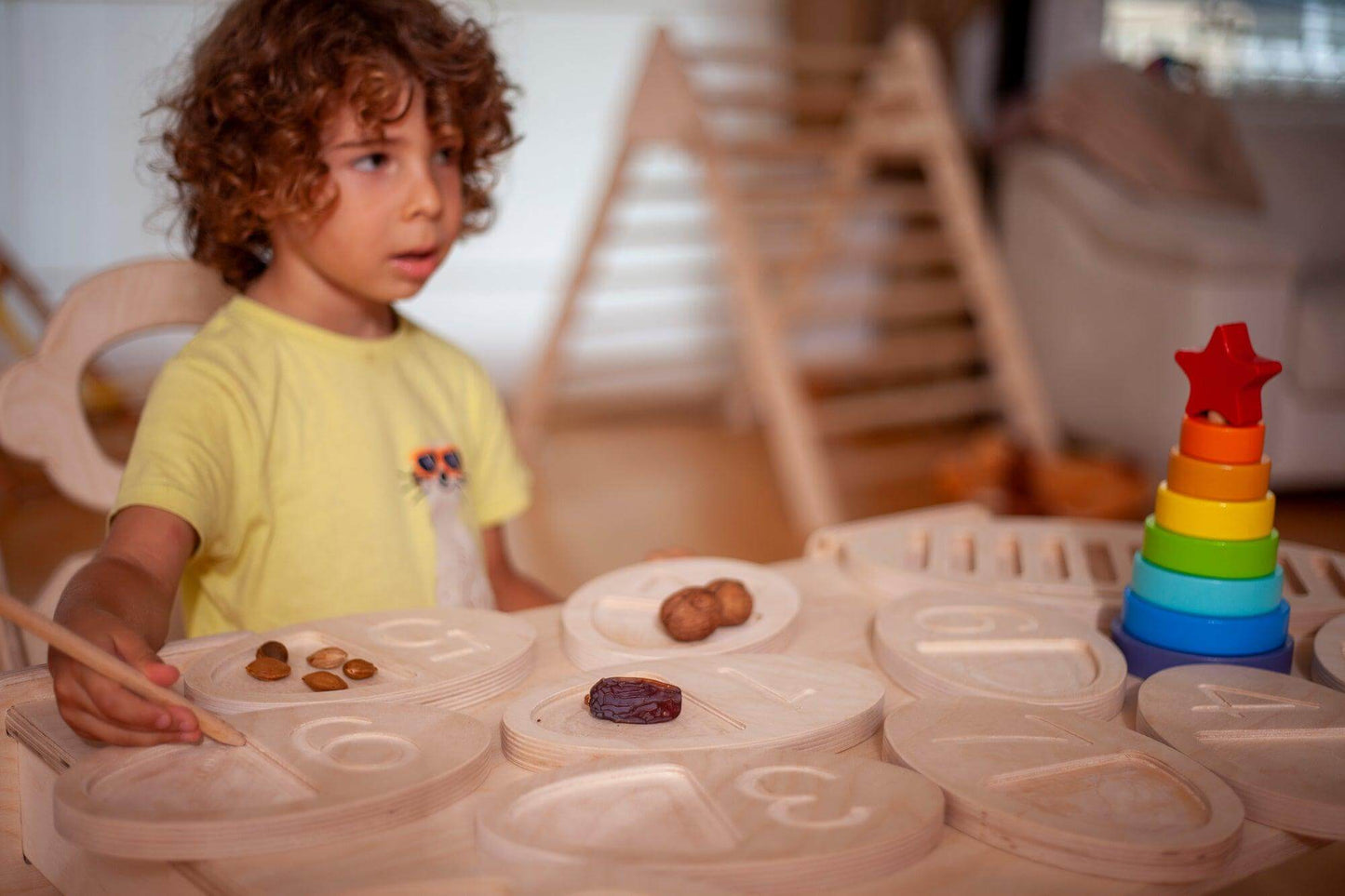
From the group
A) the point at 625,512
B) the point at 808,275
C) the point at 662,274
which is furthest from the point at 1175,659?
the point at 662,274

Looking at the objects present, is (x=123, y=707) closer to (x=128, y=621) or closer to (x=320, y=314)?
(x=128, y=621)

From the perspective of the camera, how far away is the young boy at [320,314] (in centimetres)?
102

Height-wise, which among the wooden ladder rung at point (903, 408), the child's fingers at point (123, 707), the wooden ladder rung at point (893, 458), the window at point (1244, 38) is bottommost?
the wooden ladder rung at point (893, 458)

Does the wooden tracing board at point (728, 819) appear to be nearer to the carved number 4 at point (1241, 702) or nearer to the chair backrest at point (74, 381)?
the carved number 4 at point (1241, 702)

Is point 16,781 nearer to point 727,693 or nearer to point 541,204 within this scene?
point 727,693

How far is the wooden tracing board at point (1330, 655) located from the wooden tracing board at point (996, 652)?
0.39 ft

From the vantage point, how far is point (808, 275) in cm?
320

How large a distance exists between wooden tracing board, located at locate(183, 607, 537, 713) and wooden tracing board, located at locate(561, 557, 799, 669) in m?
0.04

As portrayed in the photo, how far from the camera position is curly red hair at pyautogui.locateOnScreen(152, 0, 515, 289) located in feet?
3.39

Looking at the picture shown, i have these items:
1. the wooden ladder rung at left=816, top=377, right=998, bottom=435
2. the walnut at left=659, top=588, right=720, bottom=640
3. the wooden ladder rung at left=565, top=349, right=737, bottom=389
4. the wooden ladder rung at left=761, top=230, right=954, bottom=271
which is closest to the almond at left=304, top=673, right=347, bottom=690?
the walnut at left=659, top=588, right=720, bottom=640

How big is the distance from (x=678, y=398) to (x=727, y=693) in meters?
3.46

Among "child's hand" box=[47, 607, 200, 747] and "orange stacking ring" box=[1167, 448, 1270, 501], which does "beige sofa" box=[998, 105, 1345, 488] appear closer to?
"orange stacking ring" box=[1167, 448, 1270, 501]

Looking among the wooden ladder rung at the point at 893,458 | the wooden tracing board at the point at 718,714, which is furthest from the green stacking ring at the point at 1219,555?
the wooden ladder rung at the point at 893,458

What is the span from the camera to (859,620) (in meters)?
0.85
